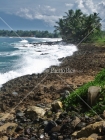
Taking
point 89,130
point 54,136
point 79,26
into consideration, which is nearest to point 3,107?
point 54,136

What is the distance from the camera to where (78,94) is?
27.6 feet

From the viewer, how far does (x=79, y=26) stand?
181 ft

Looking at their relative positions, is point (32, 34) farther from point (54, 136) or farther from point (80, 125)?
point (54, 136)

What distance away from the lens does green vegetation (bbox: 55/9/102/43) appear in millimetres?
48688

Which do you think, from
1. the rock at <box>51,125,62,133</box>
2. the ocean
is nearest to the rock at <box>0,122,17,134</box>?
the rock at <box>51,125,62,133</box>

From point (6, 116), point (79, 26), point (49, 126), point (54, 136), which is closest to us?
point (54, 136)

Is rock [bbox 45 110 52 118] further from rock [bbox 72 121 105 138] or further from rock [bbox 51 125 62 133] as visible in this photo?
rock [bbox 72 121 105 138]

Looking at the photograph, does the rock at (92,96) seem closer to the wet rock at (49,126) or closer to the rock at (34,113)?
the wet rock at (49,126)

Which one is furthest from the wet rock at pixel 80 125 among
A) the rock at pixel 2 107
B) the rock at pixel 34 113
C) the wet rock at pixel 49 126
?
the rock at pixel 2 107

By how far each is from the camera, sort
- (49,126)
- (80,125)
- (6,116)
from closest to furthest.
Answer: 1. (80,125)
2. (49,126)
3. (6,116)

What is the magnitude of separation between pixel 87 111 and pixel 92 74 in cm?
822

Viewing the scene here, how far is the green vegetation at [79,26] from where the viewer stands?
48.7 m

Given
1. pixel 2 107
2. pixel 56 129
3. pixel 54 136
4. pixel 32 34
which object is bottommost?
pixel 54 136

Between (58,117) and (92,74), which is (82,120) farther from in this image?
(92,74)
